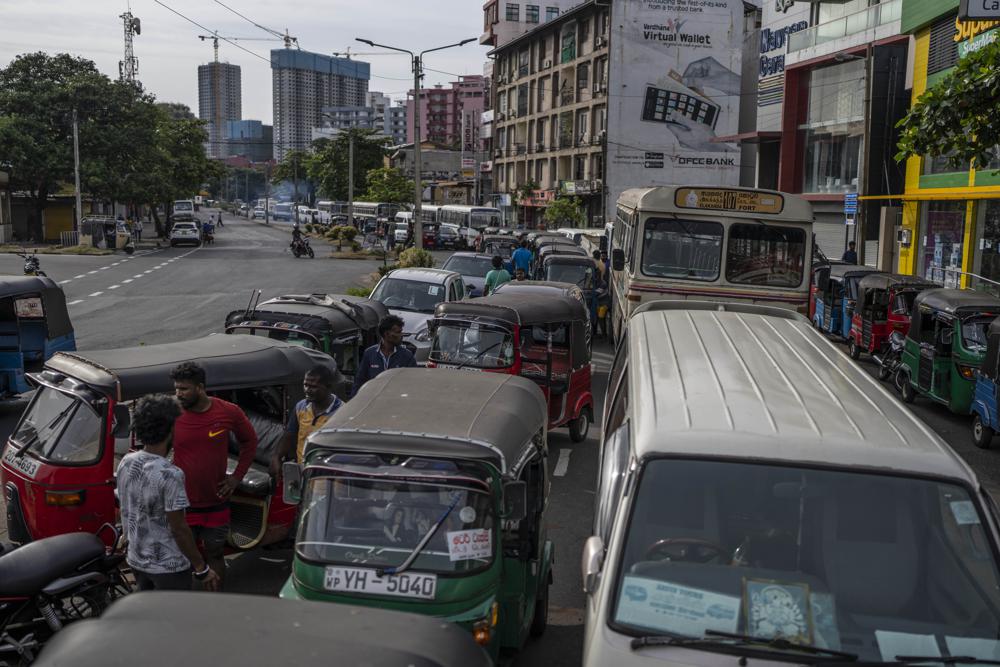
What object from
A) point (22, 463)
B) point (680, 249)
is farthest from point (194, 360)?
point (680, 249)

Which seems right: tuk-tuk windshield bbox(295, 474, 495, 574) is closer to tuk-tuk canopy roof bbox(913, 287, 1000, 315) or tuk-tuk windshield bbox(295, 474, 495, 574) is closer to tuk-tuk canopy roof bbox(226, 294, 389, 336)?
tuk-tuk canopy roof bbox(226, 294, 389, 336)

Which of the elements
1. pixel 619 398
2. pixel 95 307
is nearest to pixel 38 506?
pixel 619 398

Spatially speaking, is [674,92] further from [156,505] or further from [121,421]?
[156,505]

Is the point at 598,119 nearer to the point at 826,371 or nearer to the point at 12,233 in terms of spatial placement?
the point at 12,233

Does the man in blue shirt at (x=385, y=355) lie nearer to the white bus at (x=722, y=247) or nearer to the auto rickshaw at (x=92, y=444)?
the auto rickshaw at (x=92, y=444)

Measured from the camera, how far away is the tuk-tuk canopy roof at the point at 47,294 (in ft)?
46.8

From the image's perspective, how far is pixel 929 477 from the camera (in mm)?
4004

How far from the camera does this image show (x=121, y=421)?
697 cm

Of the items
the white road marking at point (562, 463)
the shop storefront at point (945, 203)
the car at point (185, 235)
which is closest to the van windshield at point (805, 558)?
the white road marking at point (562, 463)

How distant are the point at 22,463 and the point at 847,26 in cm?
3686

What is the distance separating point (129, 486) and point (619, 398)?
3302 mm

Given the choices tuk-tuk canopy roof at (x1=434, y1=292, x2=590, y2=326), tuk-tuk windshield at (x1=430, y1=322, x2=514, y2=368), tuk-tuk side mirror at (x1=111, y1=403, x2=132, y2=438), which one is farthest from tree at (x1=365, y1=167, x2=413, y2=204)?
tuk-tuk side mirror at (x1=111, y1=403, x2=132, y2=438)

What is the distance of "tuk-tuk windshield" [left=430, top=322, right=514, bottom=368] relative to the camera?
11680 millimetres

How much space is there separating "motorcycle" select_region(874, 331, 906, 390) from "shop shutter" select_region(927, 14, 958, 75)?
14.8 metres
